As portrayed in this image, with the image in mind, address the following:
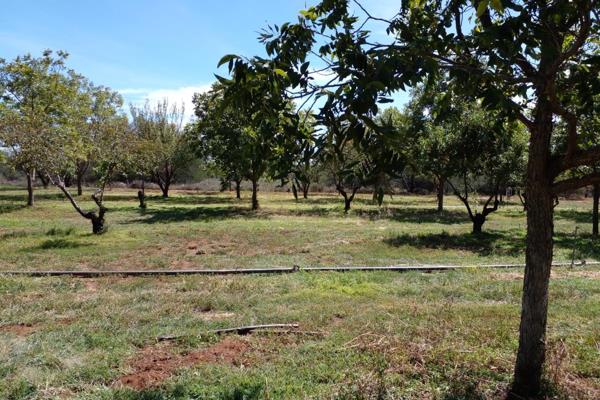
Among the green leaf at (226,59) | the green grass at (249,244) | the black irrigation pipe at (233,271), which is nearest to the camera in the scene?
the green leaf at (226,59)

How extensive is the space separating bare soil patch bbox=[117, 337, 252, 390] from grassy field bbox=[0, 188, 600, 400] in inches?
0.8

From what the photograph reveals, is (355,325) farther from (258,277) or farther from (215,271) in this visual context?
(215,271)

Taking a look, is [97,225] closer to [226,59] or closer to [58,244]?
[58,244]

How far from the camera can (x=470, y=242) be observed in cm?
1472

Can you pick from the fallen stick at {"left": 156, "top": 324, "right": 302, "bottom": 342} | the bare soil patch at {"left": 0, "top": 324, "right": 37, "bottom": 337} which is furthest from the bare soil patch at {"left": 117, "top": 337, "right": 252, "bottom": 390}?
the bare soil patch at {"left": 0, "top": 324, "right": 37, "bottom": 337}

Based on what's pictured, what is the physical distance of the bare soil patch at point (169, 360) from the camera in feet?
14.2

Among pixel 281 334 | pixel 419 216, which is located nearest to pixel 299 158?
pixel 281 334

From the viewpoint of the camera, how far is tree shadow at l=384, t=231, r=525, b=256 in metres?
13.5

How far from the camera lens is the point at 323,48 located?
343 cm

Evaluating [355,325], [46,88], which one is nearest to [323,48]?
[355,325]

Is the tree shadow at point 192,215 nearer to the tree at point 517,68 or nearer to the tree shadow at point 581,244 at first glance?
the tree shadow at point 581,244

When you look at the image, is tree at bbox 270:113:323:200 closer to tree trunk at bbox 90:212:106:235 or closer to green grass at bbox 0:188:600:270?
green grass at bbox 0:188:600:270

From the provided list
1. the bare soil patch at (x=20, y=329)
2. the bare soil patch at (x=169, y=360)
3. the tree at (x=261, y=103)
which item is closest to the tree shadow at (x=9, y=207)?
the bare soil patch at (x=20, y=329)

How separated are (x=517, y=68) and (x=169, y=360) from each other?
3.92m
